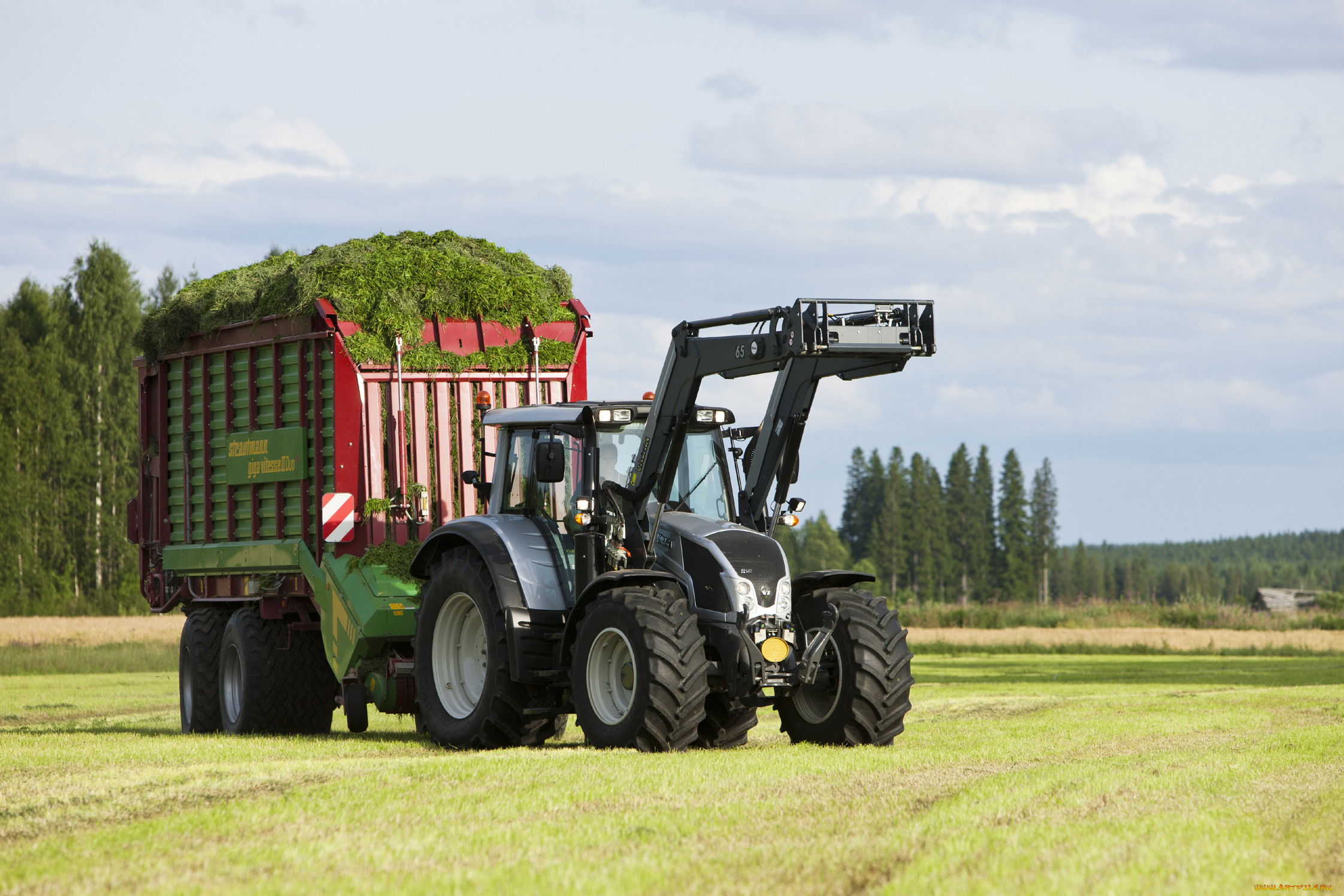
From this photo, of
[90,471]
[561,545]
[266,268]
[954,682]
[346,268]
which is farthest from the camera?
[90,471]

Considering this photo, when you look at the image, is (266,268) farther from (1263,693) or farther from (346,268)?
(1263,693)

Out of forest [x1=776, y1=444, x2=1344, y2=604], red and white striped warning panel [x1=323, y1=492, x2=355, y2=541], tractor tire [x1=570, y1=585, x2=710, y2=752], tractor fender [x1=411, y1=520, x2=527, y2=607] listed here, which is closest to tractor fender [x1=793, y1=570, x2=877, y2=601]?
tractor tire [x1=570, y1=585, x2=710, y2=752]

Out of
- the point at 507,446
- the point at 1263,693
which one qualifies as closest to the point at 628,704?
the point at 507,446

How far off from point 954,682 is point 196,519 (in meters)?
14.5

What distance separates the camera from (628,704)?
1116cm

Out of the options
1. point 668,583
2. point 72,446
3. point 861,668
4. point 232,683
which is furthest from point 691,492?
point 72,446

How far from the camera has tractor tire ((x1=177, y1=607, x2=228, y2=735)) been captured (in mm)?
15953

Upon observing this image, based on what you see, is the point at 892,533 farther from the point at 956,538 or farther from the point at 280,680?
the point at 280,680

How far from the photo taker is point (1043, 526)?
13000 cm

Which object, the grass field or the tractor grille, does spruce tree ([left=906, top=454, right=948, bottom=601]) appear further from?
the tractor grille

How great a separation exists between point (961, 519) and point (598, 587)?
121 m

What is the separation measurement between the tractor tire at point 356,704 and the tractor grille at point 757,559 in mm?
4244

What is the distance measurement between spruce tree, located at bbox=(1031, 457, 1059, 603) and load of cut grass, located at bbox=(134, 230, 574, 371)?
11734 centimetres

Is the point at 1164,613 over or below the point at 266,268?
below
